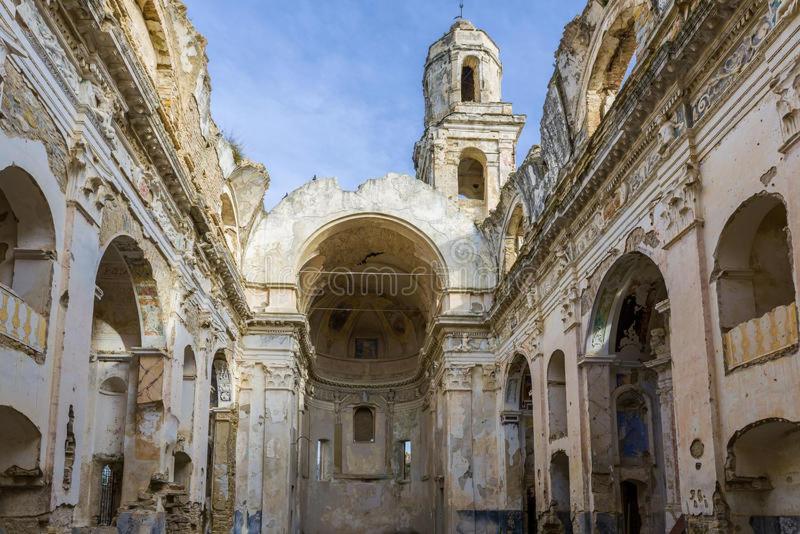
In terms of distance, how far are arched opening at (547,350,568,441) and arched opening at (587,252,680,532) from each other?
2635 mm

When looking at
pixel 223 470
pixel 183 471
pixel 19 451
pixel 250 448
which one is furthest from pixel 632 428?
pixel 250 448

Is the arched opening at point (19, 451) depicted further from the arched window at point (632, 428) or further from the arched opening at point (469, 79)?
the arched opening at point (469, 79)

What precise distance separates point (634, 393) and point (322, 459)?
19343mm

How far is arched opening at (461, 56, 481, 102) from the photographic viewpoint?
3159 centimetres

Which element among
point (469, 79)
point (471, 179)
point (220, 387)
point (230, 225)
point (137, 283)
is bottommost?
point (220, 387)

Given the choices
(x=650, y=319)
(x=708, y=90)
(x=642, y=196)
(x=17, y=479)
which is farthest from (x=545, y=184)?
(x=17, y=479)

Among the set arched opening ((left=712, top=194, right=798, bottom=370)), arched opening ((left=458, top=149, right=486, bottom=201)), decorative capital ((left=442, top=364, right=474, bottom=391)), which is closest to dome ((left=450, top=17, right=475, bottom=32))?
arched opening ((left=458, top=149, right=486, bottom=201))

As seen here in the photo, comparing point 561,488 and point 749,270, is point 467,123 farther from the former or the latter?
point 749,270

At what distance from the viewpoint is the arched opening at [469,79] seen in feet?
104

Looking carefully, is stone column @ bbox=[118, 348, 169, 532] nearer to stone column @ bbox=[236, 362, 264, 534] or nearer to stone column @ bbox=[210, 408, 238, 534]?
stone column @ bbox=[210, 408, 238, 534]

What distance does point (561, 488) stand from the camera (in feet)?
59.8

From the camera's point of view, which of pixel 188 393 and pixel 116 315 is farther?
pixel 188 393

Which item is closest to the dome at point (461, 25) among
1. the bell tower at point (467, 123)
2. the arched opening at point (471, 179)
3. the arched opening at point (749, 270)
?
the bell tower at point (467, 123)

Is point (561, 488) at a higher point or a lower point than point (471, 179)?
lower
